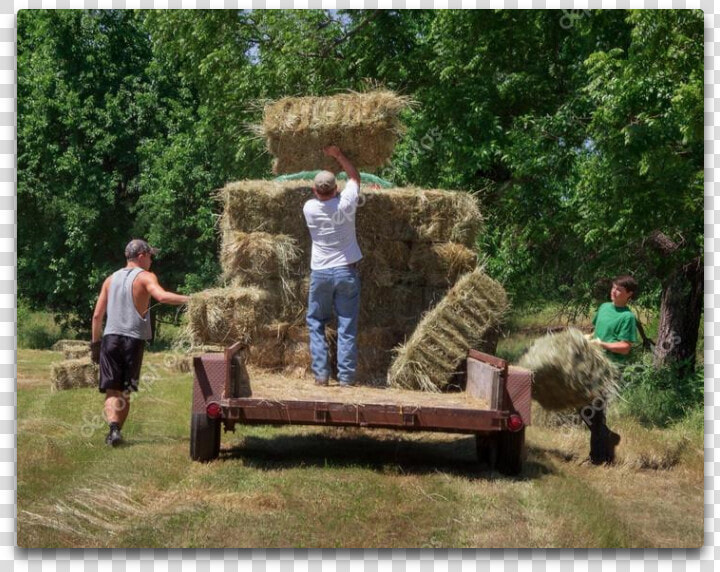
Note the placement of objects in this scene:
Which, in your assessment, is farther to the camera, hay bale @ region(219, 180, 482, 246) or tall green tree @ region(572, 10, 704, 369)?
hay bale @ region(219, 180, 482, 246)

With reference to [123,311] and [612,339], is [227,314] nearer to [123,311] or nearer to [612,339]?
[123,311]

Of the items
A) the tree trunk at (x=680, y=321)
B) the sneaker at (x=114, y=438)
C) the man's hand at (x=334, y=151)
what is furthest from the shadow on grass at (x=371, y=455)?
the tree trunk at (x=680, y=321)

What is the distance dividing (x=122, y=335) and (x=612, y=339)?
15.0ft

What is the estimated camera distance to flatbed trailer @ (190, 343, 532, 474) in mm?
7855

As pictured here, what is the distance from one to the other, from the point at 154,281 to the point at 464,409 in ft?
10.9

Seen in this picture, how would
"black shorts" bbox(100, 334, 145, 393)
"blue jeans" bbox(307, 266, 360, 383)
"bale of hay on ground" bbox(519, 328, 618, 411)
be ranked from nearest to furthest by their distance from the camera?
"bale of hay on ground" bbox(519, 328, 618, 411) → "blue jeans" bbox(307, 266, 360, 383) → "black shorts" bbox(100, 334, 145, 393)

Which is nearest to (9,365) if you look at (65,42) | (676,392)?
(676,392)

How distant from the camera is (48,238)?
27047 mm

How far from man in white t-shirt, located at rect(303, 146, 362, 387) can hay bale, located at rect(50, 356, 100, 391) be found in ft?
22.2

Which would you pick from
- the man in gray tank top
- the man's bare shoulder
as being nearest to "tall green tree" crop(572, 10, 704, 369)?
the man's bare shoulder

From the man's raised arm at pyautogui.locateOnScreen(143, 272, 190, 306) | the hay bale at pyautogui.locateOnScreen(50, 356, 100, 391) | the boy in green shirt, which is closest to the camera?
the man's raised arm at pyautogui.locateOnScreen(143, 272, 190, 306)

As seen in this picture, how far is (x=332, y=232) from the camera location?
369 inches

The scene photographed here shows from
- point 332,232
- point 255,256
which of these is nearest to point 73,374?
point 255,256

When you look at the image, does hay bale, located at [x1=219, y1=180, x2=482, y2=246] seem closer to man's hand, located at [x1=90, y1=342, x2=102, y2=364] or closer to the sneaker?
man's hand, located at [x1=90, y1=342, x2=102, y2=364]
